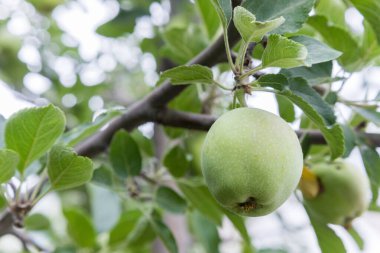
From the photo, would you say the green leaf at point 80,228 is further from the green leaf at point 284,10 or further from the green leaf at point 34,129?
the green leaf at point 284,10

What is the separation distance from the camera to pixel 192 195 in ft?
2.99

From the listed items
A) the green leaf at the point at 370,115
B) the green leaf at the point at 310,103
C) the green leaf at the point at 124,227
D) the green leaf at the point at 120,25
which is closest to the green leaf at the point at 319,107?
the green leaf at the point at 310,103

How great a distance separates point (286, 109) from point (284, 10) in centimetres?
21

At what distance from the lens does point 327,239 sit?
2.57 feet

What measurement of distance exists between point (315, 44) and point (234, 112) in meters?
0.12

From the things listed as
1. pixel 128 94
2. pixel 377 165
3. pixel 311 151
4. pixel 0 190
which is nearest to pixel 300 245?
pixel 128 94

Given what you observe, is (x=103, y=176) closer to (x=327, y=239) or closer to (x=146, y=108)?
(x=146, y=108)

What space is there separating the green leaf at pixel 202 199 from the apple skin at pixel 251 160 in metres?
0.33

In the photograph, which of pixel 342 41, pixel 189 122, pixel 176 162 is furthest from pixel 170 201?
pixel 342 41

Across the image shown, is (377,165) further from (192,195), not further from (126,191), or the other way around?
(126,191)

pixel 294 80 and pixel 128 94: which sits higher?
pixel 294 80

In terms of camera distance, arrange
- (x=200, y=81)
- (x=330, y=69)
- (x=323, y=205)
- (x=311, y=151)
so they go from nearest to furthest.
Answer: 1. (x=200, y=81)
2. (x=330, y=69)
3. (x=323, y=205)
4. (x=311, y=151)

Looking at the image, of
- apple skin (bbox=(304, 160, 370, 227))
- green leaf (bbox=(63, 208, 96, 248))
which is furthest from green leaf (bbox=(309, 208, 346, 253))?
green leaf (bbox=(63, 208, 96, 248))

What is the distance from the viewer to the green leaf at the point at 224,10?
562 mm
